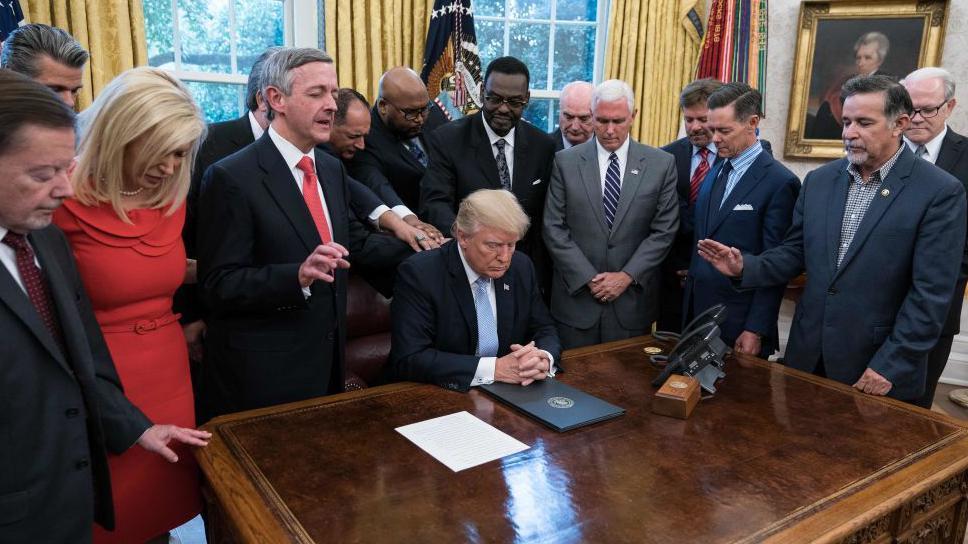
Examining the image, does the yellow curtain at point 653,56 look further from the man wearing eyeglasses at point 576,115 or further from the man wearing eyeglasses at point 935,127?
the man wearing eyeglasses at point 935,127

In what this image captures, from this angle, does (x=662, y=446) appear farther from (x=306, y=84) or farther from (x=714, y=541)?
(x=306, y=84)

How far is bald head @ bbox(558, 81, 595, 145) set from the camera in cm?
417

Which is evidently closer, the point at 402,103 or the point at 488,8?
the point at 402,103

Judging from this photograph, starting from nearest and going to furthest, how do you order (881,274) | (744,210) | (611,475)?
(611,475) → (881,274) → (744,210)

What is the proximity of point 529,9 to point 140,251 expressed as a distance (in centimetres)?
529

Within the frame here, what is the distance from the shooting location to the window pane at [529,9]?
6316mm

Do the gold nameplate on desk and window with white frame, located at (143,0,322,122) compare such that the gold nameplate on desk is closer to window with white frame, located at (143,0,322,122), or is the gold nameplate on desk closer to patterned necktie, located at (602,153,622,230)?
patterned necktie, located at (602,153,622,230)

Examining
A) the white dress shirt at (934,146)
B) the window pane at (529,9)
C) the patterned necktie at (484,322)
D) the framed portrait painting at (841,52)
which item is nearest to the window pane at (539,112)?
the window pane at (529,9)

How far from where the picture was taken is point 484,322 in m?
2.56

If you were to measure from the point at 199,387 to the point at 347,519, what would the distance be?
1123 mm

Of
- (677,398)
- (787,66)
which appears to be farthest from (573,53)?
(677,398)

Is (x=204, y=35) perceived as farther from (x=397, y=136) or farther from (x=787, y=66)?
(x=787, y=66)

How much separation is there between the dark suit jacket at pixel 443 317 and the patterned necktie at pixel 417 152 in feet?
3.62

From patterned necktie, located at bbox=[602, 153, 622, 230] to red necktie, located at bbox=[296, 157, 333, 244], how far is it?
1473 millimetres
